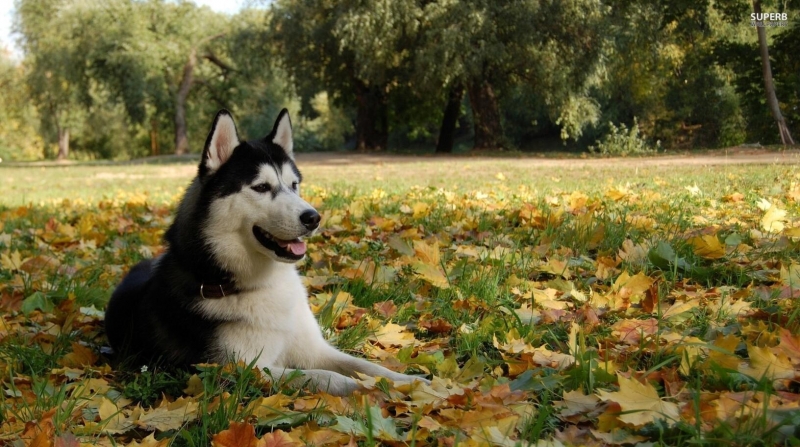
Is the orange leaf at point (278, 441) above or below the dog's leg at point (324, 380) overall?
above

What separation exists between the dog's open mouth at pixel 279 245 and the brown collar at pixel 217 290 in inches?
9.2

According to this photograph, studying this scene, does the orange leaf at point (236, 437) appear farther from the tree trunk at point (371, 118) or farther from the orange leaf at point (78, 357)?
the tree trunk at point (371, 118)

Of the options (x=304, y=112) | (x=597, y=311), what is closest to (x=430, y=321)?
(x=597, y=311)

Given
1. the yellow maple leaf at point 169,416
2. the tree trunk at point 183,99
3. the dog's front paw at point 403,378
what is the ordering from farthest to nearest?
the tree trunk at point 183,99, the dog's front paw at point 403,378, the yellow maple leaf at point 169,416

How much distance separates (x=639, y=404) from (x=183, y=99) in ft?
126

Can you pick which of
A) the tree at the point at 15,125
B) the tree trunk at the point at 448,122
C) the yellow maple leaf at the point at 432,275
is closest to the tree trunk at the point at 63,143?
the tree at the point at 15,125

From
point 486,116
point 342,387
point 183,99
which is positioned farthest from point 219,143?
point 183,99

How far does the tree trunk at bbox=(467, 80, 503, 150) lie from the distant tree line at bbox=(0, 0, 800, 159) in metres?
0.06

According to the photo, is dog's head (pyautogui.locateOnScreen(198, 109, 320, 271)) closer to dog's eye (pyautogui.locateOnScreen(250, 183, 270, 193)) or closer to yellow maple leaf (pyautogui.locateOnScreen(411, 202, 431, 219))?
dog's eye (pyautogui.locateOnScreen(250, 183, 270, 193))

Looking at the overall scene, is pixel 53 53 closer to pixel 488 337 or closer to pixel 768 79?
pixel 768 79

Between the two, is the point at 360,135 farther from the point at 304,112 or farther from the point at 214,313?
the point at 214,313

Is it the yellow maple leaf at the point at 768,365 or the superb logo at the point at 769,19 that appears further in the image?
the superb logo at the point at 769,19

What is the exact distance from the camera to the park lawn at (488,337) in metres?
2.03

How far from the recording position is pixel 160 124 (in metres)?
45.5
